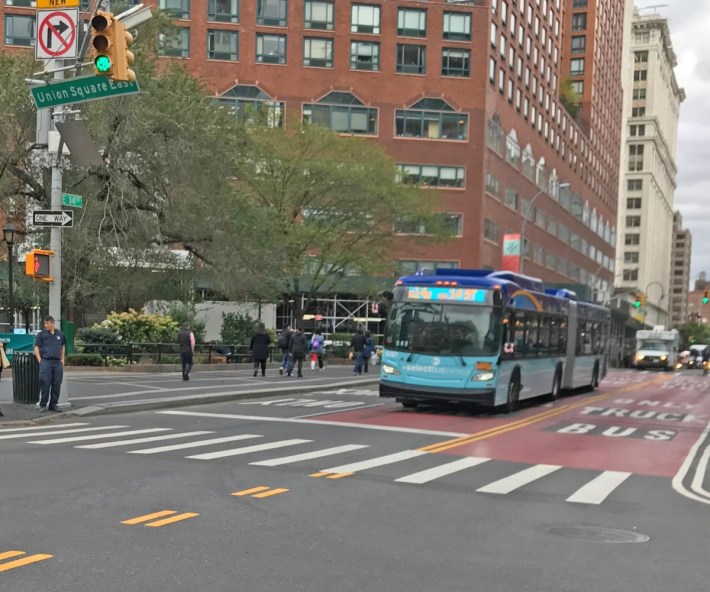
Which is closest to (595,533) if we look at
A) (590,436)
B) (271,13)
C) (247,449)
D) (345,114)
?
(247,449)

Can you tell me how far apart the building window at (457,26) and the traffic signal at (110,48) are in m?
57.5

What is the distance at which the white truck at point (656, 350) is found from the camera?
204ft

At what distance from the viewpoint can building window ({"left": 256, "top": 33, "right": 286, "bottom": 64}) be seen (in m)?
63.7

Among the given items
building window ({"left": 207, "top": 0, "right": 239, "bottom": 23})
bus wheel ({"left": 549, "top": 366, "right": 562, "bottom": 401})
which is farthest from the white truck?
bus wheel ({"left": 549, "top": 366, "right": 562, "bottom": 401})

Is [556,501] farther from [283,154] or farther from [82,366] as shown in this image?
[283,154]

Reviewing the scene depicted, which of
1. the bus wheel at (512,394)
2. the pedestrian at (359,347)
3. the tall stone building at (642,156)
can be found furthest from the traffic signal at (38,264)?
the tall stone building at (642,156)

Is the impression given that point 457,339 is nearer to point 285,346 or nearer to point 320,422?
point 320,422

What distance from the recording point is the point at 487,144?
217 ft

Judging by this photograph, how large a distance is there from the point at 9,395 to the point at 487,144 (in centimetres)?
5394

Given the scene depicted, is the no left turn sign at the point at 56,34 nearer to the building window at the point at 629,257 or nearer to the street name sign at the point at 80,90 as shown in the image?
the street name sign at the point at 80,90

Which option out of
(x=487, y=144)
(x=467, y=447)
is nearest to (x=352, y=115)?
(x=487, y=144)

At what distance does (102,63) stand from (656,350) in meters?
58.1

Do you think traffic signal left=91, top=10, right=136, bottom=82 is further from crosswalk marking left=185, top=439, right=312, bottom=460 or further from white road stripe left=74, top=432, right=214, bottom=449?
crosswalk marking left=185, top=439, right=312, bottom=460

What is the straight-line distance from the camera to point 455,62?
216 feet
